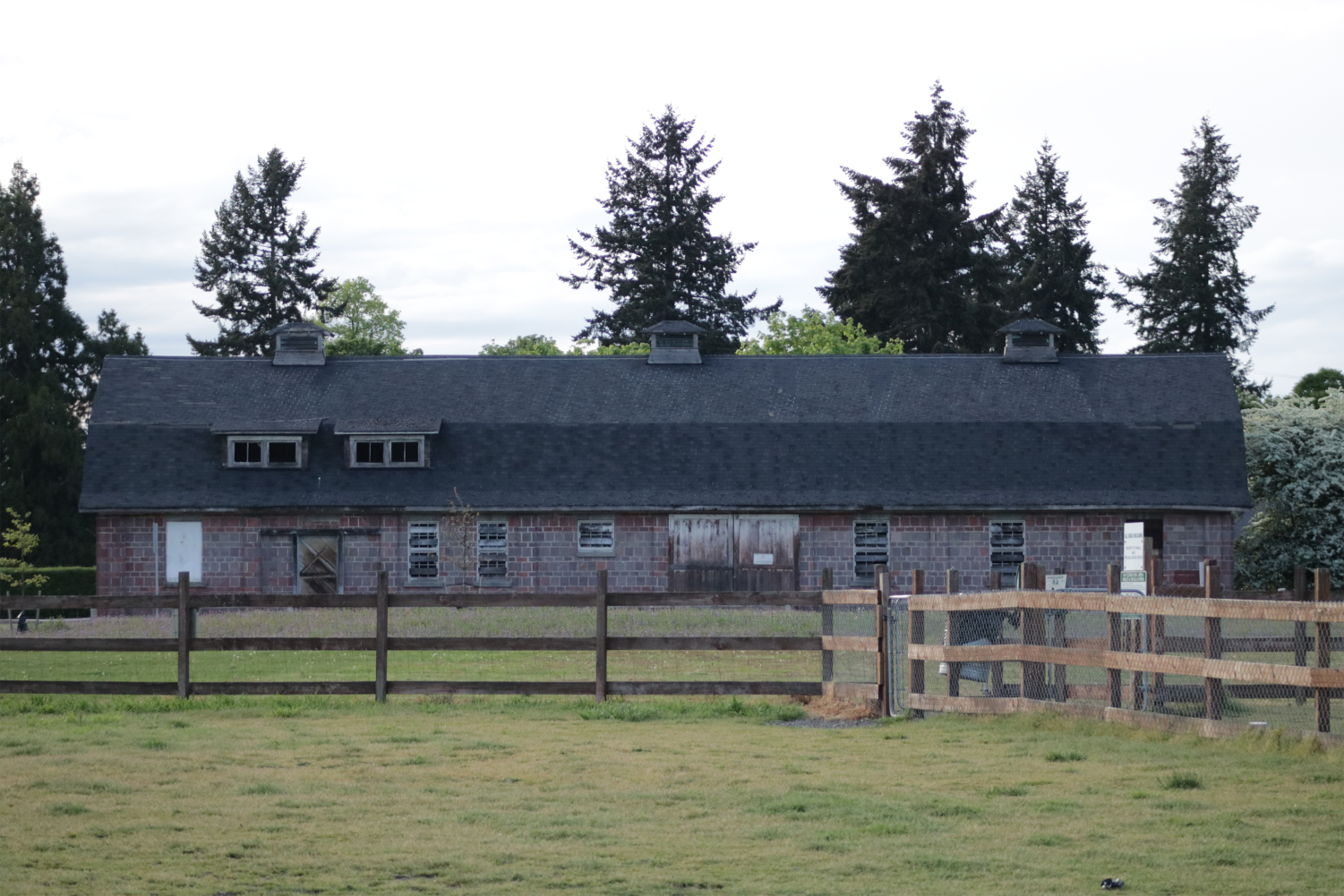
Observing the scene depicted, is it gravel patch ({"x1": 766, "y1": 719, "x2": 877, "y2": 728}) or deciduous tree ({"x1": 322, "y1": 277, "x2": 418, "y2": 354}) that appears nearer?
gravel patch ({"x1": 766, "y1": 719, "x2": 877, "y2": 728})

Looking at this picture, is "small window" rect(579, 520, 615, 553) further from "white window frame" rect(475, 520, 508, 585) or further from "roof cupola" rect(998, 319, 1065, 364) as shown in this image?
→ "roof cupola" rect(998, 319, 1065, 364)

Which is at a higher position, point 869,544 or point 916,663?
point 869,544

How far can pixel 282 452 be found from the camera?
40.2m

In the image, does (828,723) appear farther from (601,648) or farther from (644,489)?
(644,489)

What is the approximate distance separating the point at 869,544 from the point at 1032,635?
2506 cm

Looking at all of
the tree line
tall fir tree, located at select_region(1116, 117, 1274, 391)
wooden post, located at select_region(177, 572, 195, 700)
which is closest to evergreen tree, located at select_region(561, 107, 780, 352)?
the tree line

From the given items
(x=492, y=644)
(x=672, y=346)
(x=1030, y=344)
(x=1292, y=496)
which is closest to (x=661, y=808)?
(x=492, y=644)

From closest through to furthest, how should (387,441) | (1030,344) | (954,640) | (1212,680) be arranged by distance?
1. (1212,680)
2. (954,640)
3. (387,441)
4. (1030,344)

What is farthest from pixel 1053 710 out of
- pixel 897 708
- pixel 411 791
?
pixel 411 791

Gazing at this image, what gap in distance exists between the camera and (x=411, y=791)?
10945mm

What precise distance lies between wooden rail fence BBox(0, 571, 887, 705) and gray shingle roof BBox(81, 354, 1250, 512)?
2145cm

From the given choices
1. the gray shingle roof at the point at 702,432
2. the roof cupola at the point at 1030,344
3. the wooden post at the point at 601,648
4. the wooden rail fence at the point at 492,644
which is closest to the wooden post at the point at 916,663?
the wooden rail fence at the point at 492,644

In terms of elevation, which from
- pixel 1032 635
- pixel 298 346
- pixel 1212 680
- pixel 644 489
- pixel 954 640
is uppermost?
pixel 298 346

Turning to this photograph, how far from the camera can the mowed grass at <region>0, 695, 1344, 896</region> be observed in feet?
27.0
